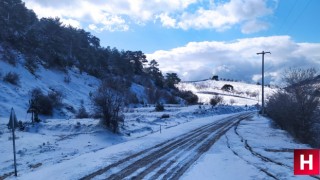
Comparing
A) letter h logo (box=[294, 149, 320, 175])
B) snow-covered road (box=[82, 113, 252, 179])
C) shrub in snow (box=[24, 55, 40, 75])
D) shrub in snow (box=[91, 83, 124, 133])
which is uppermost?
shrub in snow (box=[24, 55, 40, 75])

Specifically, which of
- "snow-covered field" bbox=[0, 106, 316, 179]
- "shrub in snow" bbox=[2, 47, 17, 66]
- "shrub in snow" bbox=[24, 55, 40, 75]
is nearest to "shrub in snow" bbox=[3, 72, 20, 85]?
"shrub in snow" bbox=[2, 47, 17, 66]

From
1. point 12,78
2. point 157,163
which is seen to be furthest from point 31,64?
point 157,163

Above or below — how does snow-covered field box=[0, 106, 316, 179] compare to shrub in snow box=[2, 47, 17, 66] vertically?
below

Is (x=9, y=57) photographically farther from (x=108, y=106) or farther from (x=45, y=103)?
(x=108, y=106)

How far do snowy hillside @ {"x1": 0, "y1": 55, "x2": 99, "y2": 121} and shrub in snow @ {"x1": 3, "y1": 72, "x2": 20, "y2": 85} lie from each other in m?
0.52

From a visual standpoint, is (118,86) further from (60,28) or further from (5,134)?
(60,28)

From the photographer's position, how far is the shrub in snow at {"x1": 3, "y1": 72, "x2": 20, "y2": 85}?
154ft

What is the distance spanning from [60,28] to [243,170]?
7374 cm

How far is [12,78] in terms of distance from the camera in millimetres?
47750

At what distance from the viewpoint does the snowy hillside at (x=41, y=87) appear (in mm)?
40463

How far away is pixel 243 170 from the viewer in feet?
52.5

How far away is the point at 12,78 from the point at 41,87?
17.8 ft

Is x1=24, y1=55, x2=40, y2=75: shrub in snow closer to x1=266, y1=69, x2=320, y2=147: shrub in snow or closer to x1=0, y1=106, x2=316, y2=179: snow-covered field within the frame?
x1=0, y1=106, x2=316, y2=179: snow-covered field

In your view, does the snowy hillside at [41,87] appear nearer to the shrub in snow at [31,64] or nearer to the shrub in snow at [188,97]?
the shrub in snow at [31,64]
